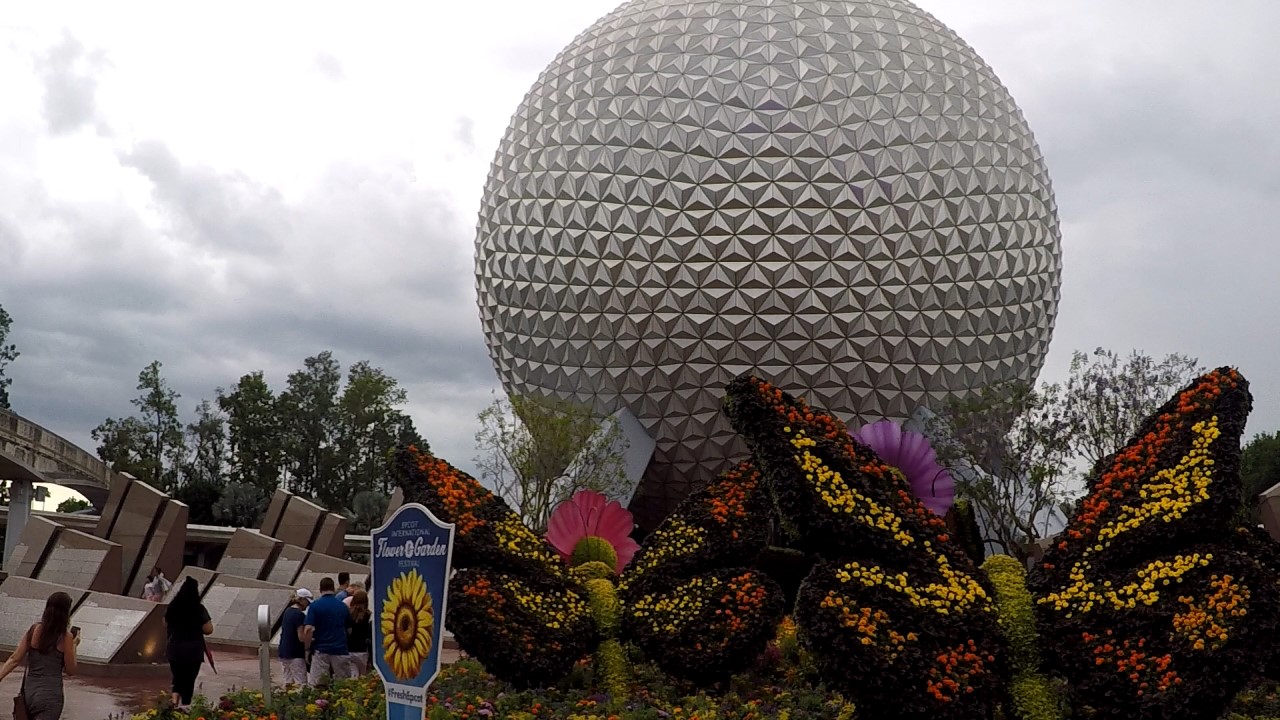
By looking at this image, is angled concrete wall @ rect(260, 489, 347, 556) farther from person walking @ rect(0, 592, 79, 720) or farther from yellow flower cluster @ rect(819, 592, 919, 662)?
yellow flower cluster @ rect(819, 592, 919, 662)

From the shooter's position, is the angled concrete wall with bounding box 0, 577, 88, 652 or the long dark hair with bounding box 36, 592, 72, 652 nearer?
the long dark hair with bounding box 36, 592, 72, 652

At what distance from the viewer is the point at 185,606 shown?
10961 millimetres

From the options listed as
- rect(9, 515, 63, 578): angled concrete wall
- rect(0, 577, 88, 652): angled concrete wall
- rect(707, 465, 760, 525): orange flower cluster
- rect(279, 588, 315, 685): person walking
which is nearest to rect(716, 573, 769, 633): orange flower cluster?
rect(707, 465, 760, 525): orange flower cluster

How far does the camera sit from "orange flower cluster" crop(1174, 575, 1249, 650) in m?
8.16

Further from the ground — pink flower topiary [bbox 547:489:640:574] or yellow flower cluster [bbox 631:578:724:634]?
pink flower topiary [bbox 547:489:640:574]

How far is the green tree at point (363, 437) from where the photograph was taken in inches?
2274

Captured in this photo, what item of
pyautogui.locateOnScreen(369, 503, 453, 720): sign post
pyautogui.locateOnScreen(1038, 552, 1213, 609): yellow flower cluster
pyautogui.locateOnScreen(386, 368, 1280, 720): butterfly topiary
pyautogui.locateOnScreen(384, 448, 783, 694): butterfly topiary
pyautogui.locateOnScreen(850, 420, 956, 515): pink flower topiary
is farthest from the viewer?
pyautogui.locateOnScreen(850, 420, 956, 515): pink flower topiary

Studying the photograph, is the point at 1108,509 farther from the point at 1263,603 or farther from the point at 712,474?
the point at 712,474

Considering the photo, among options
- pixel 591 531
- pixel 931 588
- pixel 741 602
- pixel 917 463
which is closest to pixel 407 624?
pixel 931 588

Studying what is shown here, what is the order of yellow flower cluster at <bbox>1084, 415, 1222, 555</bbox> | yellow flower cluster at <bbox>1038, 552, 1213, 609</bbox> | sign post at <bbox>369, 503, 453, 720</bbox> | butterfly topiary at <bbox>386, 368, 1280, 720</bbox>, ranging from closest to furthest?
sign post at <bbox>369, 503, 453, 720</bbox>
butterfly topiary at <bbox>386, 368, 1280, 720</bbox>
yellow flower cluster at <bbox>1038, 552, 1213, 609</bbox>
yellow flower cluster at <bbox>1084, 415, 1222, 555</bbox>

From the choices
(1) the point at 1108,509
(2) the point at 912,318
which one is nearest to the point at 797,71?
(2) the point at 912,318

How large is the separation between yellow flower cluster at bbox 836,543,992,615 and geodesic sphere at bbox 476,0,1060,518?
47.0ft

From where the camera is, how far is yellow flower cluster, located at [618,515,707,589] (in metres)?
10.9

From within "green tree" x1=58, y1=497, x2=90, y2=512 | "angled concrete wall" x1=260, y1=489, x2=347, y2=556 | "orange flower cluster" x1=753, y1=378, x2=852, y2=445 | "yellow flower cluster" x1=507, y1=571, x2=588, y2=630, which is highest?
"green tree" x1=58, y1=497, x2=90, y2=512
